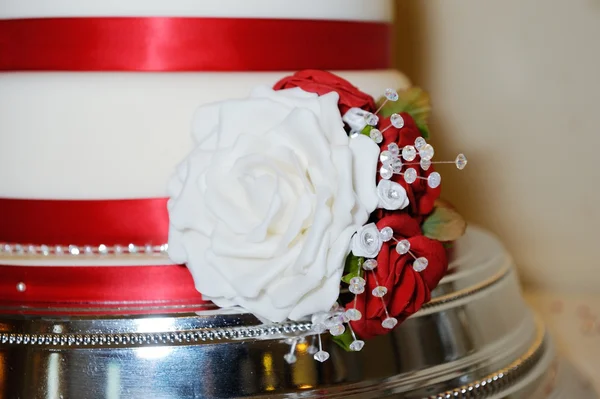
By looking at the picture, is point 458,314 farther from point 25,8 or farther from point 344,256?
point 25,8

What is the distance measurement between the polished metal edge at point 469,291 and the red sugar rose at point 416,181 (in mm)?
83

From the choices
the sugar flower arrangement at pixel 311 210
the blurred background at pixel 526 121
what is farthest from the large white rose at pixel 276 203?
the blurred background at pixel 526 121

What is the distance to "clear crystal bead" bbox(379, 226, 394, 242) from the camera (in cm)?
51

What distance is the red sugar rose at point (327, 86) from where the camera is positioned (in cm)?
55

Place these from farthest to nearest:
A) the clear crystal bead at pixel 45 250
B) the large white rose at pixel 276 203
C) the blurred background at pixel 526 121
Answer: the blurred background at pixel 526 121, the clear crystal bead at pixel 45 250, the large white rose at pixel 276 203

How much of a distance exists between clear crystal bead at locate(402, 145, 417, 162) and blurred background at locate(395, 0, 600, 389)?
61cm

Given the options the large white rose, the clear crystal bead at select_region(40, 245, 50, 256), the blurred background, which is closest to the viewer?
the large white rose

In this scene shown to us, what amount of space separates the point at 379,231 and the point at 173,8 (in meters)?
0.23

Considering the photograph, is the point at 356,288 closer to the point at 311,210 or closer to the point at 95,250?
the point at 311,210

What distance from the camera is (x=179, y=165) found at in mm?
540

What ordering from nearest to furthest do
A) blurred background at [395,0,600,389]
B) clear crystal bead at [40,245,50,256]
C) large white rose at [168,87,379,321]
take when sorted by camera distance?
large white rose at [168,87,379,321], clear crystal bead at [40,245,50,256], blurred background at [395,0,600,389]

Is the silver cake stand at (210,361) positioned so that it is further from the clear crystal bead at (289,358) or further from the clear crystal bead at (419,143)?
the clear crystal bead at (419,143)

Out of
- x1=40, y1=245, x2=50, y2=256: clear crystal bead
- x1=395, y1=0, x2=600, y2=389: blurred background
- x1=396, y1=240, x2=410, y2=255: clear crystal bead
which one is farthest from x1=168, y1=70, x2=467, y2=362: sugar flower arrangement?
x1=395, y1=0, x2=600, y2=389: blurred background

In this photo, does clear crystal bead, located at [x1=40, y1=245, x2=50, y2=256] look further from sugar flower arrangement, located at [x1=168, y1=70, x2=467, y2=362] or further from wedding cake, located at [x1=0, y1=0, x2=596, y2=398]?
sugar flower arrangement, located at [x1=168, y1=70, x2=467, y2=362]
